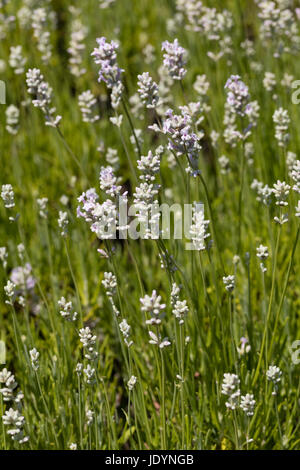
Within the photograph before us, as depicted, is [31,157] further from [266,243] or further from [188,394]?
[188,394]

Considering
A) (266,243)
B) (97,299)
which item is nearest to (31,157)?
(97,299)

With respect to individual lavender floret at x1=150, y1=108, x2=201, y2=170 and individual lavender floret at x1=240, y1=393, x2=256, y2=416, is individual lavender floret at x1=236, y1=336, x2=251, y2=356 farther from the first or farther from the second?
individual lavender floret at x1=150, y1=108, x2=201, y2=170

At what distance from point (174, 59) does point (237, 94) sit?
0.30 m

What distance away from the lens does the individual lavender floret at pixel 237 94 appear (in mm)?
2498

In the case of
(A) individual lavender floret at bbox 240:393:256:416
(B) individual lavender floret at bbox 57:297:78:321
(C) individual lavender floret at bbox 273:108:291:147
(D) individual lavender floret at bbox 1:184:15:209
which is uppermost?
(C) individual lavender floret at bbox 273:108:291:147

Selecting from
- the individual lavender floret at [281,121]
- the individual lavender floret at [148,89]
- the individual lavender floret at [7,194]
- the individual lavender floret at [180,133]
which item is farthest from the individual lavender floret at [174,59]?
the individual lavender floret at [7,194]

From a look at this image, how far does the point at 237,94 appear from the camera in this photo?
2535mm

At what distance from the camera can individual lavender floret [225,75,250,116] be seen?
250 cm

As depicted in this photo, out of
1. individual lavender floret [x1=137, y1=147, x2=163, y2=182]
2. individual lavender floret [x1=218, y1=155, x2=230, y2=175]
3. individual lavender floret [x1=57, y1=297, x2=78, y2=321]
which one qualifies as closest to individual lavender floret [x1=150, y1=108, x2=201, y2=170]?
individual lavender floret [x1=137, y1=147, x2=163, y2=182]

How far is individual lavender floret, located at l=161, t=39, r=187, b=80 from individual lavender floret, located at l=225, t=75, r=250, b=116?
20 centimetres

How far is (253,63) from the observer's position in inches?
173

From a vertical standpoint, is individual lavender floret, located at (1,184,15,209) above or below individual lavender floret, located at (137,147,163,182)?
below

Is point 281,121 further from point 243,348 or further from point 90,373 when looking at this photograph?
point 90,373

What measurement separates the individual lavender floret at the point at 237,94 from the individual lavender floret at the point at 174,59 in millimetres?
196
